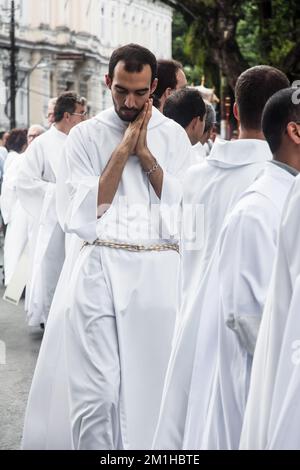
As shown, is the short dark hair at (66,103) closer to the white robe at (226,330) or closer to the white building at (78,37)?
the white robe at (226,330)

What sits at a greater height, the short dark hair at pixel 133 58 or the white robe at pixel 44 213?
the short dark hair at pixel 133 58

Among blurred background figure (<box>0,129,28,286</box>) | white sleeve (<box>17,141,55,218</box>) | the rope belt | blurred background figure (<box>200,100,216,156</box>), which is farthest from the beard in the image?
blurred background figure (<box>0,129,28,286</box>)

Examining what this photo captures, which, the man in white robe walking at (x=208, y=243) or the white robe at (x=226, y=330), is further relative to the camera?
the man in white robe walking at (x=208, y=243)

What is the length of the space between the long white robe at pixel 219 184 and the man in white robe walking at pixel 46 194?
458cm

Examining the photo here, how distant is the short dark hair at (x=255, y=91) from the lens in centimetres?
450

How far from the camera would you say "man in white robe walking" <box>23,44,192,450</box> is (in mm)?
5109

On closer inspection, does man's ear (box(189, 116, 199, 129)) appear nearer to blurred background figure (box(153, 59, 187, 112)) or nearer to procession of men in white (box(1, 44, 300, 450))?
procession of men in white (box(1, 44, 300, 450))

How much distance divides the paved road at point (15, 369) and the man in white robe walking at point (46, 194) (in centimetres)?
27

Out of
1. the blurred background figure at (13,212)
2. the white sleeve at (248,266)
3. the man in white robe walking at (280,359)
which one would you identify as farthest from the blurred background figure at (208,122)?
the blurred background figure at (13,212)

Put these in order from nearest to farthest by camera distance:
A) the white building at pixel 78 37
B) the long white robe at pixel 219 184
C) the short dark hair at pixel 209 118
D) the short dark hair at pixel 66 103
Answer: the long white robe at pixel 219 184 → the short dark hair at pixel 209 118 → the short dark hair at pixel 66 103 → the white building at pixel 78 37

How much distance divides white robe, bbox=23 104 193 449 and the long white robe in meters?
0.73

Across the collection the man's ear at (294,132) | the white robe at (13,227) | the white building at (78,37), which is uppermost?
the man's ear at (294,132)

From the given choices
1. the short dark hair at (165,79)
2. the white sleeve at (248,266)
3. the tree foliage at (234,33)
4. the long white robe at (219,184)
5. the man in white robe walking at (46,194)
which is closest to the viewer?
the white sleeve at (248,266)
